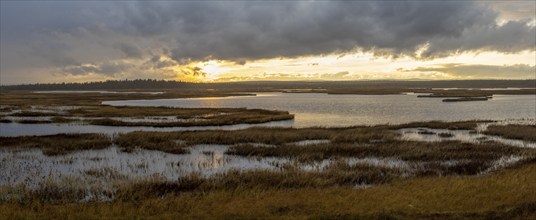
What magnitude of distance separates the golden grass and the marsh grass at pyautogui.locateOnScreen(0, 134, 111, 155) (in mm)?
16256

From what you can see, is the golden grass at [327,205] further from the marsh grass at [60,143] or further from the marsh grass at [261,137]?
the marsh grass at [261,137]

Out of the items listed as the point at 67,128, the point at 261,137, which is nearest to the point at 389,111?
the point at 261,137

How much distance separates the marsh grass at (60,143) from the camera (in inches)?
1246

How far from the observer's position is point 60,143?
111 ft

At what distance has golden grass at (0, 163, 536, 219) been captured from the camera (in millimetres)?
14281

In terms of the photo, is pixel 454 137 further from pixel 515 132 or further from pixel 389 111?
pixel 389 111

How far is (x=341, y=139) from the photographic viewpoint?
36438 millimetres

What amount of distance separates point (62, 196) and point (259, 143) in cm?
1891

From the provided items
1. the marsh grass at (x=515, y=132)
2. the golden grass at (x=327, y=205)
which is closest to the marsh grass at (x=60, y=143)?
the golden grass at (x=327, y=205)

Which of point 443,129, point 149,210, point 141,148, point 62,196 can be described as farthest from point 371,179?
point 443,129

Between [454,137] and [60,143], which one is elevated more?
[60,143]

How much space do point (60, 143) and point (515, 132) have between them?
38.4 m

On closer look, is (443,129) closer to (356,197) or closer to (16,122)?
(356,197)

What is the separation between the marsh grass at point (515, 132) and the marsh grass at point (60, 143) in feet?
110
